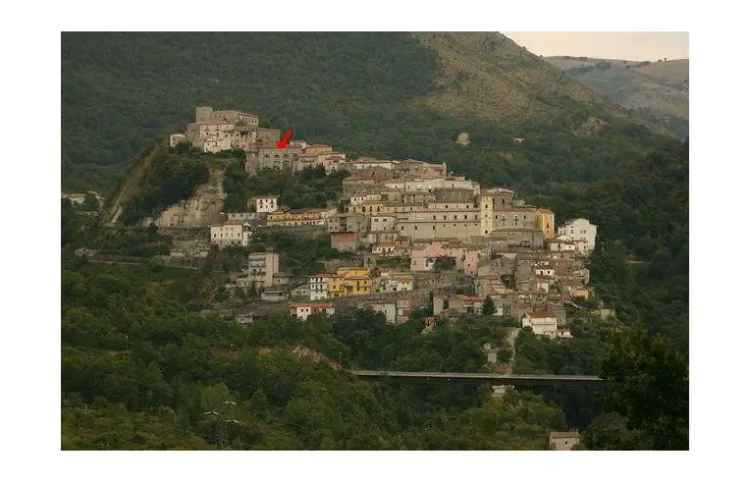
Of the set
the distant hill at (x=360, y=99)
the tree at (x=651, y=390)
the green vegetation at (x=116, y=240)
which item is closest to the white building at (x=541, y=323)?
the tree at (x=651, y=390)

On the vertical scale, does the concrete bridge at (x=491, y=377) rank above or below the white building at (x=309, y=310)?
below

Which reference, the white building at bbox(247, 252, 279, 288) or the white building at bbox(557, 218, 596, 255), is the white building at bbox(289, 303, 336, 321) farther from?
the white building at bbox(557, 218, 596, 255)

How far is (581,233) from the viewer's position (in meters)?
55.4

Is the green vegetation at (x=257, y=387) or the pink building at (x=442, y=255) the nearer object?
the green vegetation at (x=257, y=387)

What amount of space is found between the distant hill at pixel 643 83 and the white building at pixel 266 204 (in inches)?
1525

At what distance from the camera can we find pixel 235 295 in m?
53.1

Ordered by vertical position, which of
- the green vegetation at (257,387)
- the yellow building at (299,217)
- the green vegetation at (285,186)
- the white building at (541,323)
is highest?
the green vegetation at (285,186)

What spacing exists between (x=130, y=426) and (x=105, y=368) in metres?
3.94

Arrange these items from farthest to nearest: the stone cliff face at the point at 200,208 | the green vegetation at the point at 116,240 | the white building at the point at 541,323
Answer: the stone cliff face at the point at 200,208, the green vegetation at the point at 116,240, the white building at the point at 541,323

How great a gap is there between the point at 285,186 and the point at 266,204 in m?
1.20

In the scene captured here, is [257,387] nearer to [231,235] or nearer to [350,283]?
[350,283]

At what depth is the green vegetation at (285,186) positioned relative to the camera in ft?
185

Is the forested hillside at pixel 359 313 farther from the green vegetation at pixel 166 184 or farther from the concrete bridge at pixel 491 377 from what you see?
the concrete bridge at pixel 491 377

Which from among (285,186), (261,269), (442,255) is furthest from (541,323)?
(285,186)
